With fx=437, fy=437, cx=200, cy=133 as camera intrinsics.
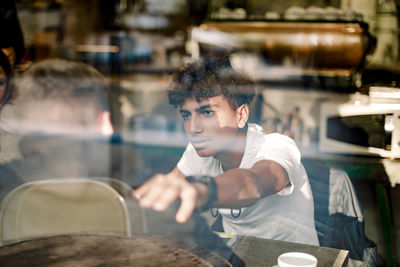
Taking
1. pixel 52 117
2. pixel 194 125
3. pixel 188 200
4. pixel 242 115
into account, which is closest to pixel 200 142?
pixel 194 125

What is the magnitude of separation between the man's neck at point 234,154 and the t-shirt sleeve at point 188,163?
9 centimetres

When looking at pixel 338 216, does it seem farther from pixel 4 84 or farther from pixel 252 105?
pixel 4 84

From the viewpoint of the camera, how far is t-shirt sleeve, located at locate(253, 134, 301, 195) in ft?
4.58

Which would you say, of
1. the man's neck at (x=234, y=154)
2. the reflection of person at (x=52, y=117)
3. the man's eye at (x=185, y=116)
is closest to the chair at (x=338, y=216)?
the man's neck at (x=234, y=154)

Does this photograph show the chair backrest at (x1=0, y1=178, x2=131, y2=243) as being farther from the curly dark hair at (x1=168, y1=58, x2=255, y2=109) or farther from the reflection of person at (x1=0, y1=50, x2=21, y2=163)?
the curly dark hair at (x1=168, y1=58, x2=255, y2=109)

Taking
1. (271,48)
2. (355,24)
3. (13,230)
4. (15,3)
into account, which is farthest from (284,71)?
(13,230)

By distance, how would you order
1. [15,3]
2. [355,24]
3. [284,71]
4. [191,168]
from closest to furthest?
[191,168] → [355,24] → [15,3] → [284,71]

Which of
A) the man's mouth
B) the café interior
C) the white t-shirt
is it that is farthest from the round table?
the man's mouth

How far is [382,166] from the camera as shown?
154 centimetres

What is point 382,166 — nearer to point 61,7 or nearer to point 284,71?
point 284,71

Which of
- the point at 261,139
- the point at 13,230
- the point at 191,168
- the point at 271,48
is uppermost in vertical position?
the point at 271,48

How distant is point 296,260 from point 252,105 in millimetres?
677

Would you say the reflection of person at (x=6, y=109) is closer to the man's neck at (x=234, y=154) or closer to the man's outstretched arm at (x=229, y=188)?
the man's outstretched arm at (x=229, y=188)

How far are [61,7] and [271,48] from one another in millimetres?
1491
